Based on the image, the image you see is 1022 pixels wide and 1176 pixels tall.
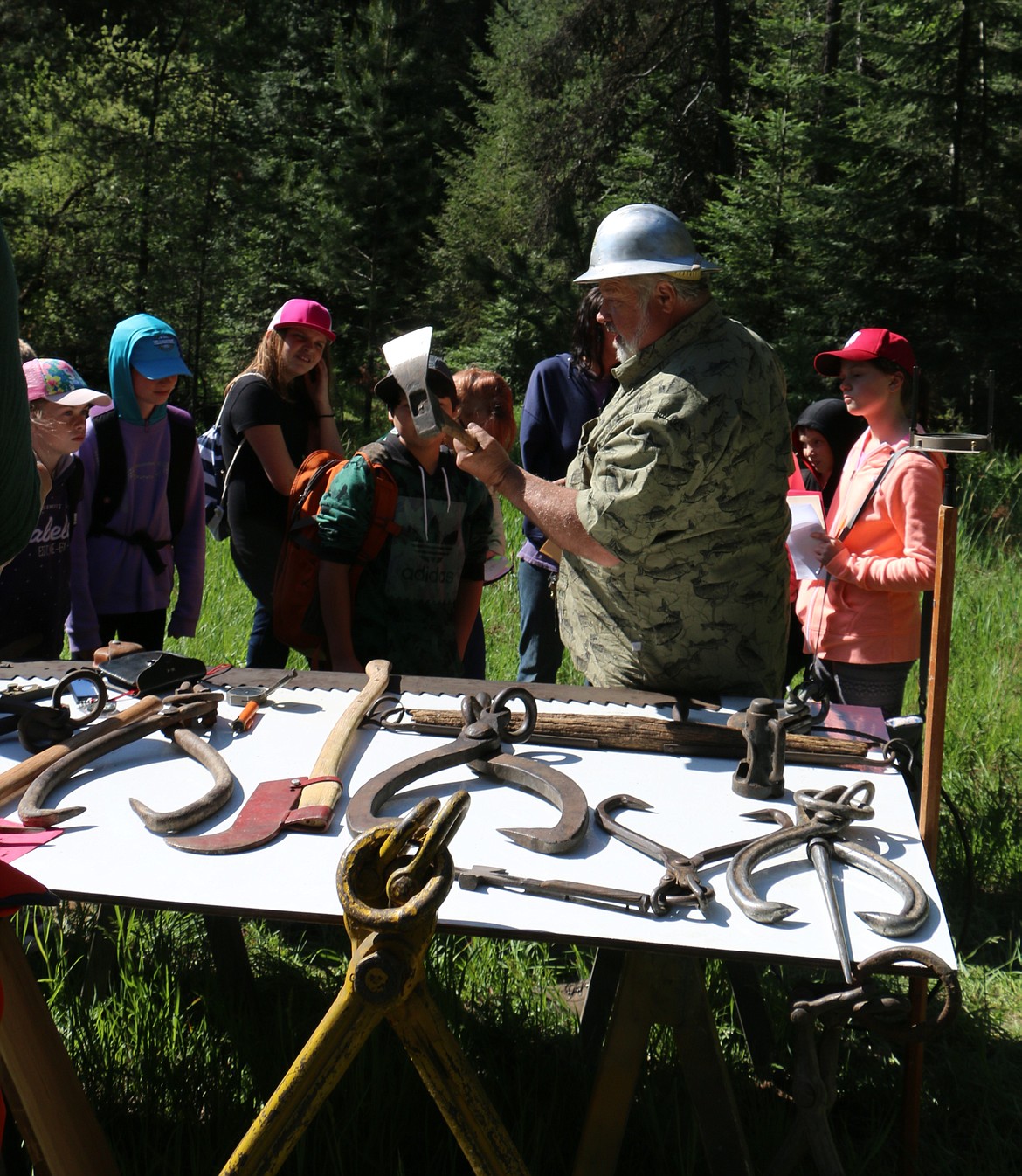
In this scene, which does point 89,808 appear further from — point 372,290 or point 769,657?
point 372,290

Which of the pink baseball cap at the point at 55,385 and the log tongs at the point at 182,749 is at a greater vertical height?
the pink baseball cap at the point at 55,385

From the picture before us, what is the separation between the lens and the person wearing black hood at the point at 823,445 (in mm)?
4352

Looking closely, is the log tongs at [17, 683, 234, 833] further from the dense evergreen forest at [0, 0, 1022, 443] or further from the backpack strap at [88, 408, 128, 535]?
the dense evergreen forest at [0, 0, 1022, 443]

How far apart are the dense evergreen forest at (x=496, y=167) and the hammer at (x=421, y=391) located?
11510 mm

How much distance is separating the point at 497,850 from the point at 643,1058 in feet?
1.42

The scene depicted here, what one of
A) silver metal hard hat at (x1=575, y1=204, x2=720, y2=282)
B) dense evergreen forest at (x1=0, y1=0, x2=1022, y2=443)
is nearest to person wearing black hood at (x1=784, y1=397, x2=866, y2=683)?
silver metal hard hat at (x1=575, y1=204, x2=720, y2=282)

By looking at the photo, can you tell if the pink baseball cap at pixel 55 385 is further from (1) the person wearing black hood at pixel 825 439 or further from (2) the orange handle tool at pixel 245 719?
(1) the person wearing black hood at pixel 825 439

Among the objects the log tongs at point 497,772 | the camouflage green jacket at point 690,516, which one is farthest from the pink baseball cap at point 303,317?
the log tongs at point 497,772

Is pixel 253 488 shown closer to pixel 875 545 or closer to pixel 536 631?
pixel 536 631

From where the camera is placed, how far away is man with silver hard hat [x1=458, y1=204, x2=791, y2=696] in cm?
263

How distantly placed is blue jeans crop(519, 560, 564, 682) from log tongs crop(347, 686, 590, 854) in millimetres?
1965

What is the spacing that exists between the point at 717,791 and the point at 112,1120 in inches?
58.9

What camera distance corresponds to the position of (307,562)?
11.7 ft

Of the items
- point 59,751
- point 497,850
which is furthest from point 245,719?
point 497,850
